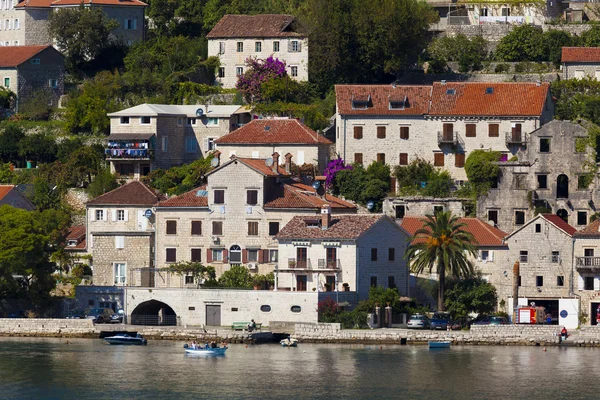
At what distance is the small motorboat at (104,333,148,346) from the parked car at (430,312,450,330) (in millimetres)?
13885

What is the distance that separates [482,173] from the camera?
112 metres

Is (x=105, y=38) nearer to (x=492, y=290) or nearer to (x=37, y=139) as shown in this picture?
(x=37, y=139)

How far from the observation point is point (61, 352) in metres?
96.9

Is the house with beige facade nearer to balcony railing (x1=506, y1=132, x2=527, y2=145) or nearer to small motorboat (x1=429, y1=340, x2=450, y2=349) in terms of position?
balcony railing (x1=506, y1=132, x2=527, y2=145)

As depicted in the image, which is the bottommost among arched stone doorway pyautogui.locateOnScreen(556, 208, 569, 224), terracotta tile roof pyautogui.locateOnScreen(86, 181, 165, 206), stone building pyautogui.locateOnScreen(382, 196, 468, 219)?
arched stone doorway pyautogui.locateOnScreen(556, 208, 569, 224)

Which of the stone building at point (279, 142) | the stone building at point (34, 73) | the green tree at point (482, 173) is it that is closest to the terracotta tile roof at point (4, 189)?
the stone building at point (279, 142)

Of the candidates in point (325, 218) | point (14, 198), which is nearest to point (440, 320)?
point (325, 218)

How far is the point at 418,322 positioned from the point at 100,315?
1634 centimetres

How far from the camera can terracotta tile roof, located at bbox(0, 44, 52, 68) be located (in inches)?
5266

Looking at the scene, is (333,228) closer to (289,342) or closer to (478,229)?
(289,342)

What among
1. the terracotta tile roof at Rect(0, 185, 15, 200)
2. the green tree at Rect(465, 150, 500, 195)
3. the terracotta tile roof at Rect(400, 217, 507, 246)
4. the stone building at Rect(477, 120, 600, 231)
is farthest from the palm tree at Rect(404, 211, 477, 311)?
the terracotta tile roof at Rect(0, 185, 15, 200)

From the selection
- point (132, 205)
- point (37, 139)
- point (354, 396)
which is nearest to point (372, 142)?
point (132, 205)

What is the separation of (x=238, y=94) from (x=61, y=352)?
109ft

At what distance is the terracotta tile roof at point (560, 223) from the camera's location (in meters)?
105
